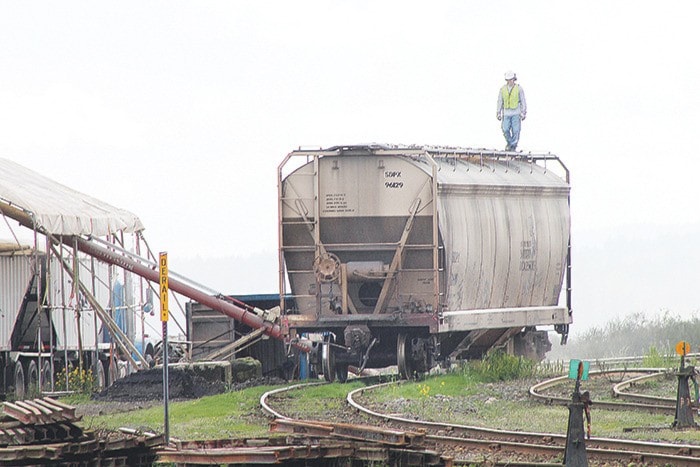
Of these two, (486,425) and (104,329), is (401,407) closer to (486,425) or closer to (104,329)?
(486,425)

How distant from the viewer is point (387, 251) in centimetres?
2578

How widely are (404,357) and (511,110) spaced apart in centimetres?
699

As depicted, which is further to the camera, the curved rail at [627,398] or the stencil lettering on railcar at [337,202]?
the stencil lettering on railcar at [337,202]

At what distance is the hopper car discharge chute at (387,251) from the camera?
2530cm

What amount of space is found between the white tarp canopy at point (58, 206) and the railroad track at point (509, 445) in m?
10.6

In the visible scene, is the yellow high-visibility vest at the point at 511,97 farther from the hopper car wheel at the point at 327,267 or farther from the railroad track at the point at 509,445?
the railroad track at the point at 509,445

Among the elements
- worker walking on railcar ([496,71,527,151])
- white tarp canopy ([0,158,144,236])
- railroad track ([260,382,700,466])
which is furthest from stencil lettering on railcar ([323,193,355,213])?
railroad track ([260,382,700,466])

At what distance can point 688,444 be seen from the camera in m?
15.4

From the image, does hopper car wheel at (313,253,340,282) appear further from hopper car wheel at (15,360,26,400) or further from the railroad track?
the railroad track

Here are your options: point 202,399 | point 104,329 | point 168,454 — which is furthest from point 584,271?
point 168,454

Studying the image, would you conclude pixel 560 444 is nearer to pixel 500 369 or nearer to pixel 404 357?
pixel 500 369

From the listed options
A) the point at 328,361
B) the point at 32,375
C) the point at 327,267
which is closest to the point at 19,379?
the point at 32,375

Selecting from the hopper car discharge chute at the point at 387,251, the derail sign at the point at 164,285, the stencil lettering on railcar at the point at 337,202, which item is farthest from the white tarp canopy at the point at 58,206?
the derail sign at the point at 164,285

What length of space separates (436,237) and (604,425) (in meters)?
7.28
